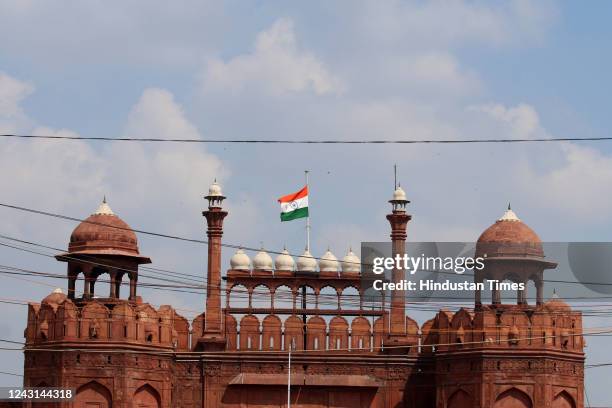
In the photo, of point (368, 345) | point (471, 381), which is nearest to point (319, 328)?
point (368, 345)

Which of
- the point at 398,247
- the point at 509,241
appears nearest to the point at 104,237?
the point at 398,247

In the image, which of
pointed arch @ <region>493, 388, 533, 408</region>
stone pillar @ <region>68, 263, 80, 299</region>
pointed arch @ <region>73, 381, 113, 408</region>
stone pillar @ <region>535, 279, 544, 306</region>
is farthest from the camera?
stone pillar @ <region>68, 263, 80, 299</region>

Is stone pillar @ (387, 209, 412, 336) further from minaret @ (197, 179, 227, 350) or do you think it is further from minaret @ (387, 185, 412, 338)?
minaret @ (197, 179, 227, 350)

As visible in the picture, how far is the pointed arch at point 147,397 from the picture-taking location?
5575 centimetres

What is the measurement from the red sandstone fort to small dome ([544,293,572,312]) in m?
0.05

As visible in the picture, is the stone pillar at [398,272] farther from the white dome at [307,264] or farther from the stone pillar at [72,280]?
the stone pillar at [72,280]

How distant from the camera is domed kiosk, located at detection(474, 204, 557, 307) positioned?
5641 centimetres

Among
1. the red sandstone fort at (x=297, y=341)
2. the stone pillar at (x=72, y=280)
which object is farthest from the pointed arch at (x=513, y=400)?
the stone pillar at (x=72, y=280)

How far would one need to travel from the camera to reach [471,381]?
55031mm

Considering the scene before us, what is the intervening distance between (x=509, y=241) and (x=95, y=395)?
561 inches

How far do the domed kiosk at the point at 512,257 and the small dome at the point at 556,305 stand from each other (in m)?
0.35

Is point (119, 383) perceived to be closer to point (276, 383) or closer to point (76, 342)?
point (76, 342)

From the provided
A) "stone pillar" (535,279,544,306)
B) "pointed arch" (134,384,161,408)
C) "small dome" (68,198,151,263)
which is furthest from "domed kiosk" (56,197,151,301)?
"stone pillar" (535,279,544,306)

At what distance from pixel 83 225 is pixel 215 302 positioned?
16.7ft
